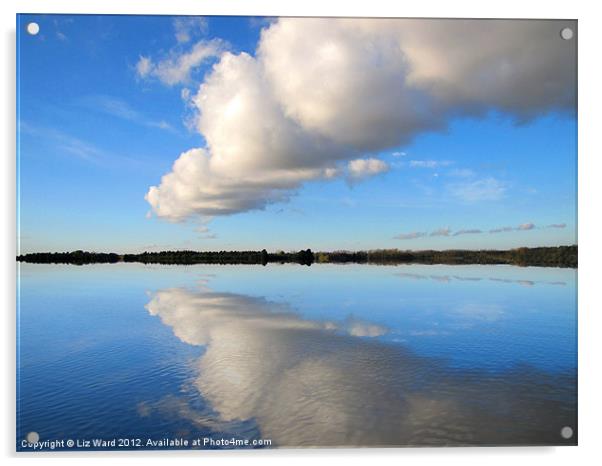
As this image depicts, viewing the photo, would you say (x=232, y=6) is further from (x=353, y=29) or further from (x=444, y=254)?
(x=444, y=254)

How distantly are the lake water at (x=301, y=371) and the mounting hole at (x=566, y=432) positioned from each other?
0.05 metres

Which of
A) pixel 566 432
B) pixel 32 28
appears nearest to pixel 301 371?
pixel 566 432

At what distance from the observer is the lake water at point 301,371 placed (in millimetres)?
6090

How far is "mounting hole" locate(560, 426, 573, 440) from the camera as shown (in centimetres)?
629

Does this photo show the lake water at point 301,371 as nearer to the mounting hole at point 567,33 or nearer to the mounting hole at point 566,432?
the mounting hole at point 566,432

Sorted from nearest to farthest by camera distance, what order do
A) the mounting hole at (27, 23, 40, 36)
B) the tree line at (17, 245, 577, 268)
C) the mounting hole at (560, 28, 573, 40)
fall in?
1. the mounting hole at (27, 23, 40, 36)
2. the mounting hole at (560, 28, 573, 40)
3. the tree line at (17, 245, 577, 268)

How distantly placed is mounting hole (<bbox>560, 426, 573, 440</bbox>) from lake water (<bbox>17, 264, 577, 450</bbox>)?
50mm

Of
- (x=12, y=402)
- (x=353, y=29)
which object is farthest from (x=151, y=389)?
(x=353, y=29)

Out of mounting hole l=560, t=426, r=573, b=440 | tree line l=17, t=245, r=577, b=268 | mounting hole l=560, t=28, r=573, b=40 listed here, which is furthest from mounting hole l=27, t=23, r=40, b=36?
mounting hole l=560, t=426, r=573, b=440

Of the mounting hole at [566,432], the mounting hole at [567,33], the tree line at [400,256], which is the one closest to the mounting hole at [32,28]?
the tree line at [400,256]

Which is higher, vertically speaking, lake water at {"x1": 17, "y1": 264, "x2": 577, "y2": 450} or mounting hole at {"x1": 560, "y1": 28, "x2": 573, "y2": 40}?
mounting hole at {"x1": 560, "y1": 28, "x2": 573, "y2": 40}

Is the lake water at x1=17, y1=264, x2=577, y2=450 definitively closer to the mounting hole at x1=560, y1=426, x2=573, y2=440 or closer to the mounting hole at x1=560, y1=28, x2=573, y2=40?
the mounting hole at x1=560, y1=426, x2=573, y2=440

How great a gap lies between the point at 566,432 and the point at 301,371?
4.82 metres

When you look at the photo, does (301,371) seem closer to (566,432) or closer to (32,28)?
(566,432)
